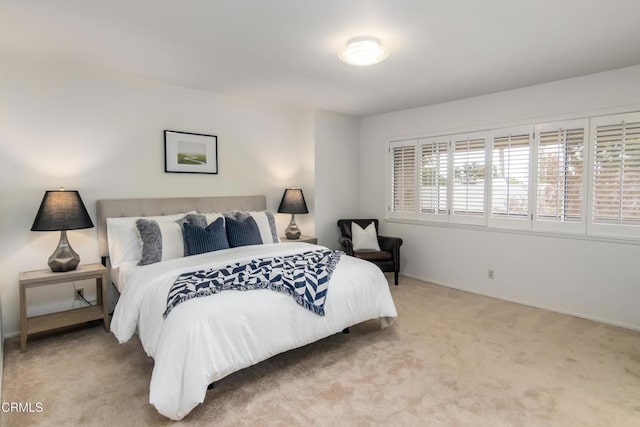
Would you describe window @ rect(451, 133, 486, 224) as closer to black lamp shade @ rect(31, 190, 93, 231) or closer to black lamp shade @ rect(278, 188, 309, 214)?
black lamp shade @ rect(278, 188, 309, 214)

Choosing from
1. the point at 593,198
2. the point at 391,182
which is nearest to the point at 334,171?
the point at 391,182

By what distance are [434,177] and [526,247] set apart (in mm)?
1433

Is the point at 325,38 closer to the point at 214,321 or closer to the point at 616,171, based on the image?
the point at 214,321

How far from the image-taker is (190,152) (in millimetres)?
4109

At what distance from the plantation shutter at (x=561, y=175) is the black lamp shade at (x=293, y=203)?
280 cm

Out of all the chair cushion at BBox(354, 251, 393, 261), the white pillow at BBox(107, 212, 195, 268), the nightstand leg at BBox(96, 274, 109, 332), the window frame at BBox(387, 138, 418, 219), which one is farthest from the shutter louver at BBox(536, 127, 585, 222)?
the nightstand leg at BBox(96, 274, 109, 332)

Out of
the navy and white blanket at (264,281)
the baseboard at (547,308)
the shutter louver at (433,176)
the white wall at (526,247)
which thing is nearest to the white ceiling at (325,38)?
the white wall at (526,247)

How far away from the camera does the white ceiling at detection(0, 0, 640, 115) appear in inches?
88.0

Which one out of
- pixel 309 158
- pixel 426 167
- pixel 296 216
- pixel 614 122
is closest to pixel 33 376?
pixel 296 216

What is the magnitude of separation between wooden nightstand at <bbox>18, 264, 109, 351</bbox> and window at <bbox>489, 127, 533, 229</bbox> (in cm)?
428

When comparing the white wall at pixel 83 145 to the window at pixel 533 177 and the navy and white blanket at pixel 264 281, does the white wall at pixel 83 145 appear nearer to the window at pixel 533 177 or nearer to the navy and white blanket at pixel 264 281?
the navy and white blanket at pixel 264 281

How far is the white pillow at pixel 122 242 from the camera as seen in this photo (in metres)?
3.26

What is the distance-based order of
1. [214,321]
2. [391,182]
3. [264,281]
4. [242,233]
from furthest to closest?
[391,182], [242,233], [264,281], [214,321]

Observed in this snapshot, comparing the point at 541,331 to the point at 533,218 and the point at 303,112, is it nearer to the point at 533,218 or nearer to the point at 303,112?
the point at 533,218
